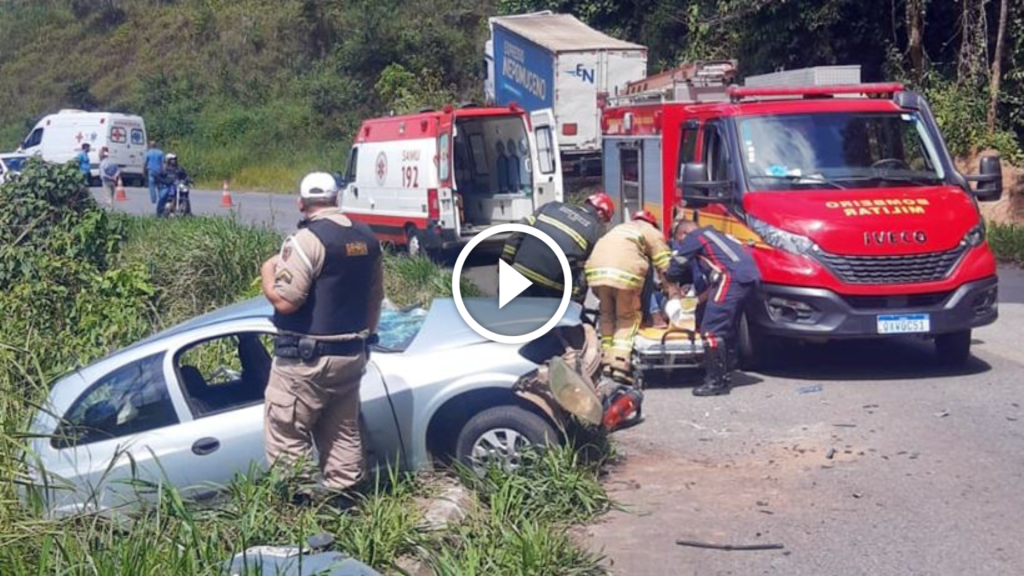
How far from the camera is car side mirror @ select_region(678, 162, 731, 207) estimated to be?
11.4 metres

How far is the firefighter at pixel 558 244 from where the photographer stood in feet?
29.2

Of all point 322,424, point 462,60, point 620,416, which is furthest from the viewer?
point 462,60

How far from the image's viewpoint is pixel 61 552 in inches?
192

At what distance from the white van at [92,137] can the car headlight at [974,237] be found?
1294 inches

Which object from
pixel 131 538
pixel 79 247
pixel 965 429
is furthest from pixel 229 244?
pixel 131 538

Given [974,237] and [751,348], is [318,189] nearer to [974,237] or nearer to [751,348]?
[751,348]

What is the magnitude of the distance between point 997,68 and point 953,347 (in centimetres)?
1197

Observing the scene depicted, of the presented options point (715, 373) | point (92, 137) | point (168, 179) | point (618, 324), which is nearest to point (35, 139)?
point (92, 137)

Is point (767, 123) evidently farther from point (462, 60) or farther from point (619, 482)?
point (462, 60)

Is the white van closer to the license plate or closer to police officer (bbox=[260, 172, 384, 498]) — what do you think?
the license plate

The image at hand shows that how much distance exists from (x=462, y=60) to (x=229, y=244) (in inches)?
1281

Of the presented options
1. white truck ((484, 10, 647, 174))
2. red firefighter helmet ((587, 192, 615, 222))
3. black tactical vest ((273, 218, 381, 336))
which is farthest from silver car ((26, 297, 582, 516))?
white truck ((484, 10, 647, 174))
